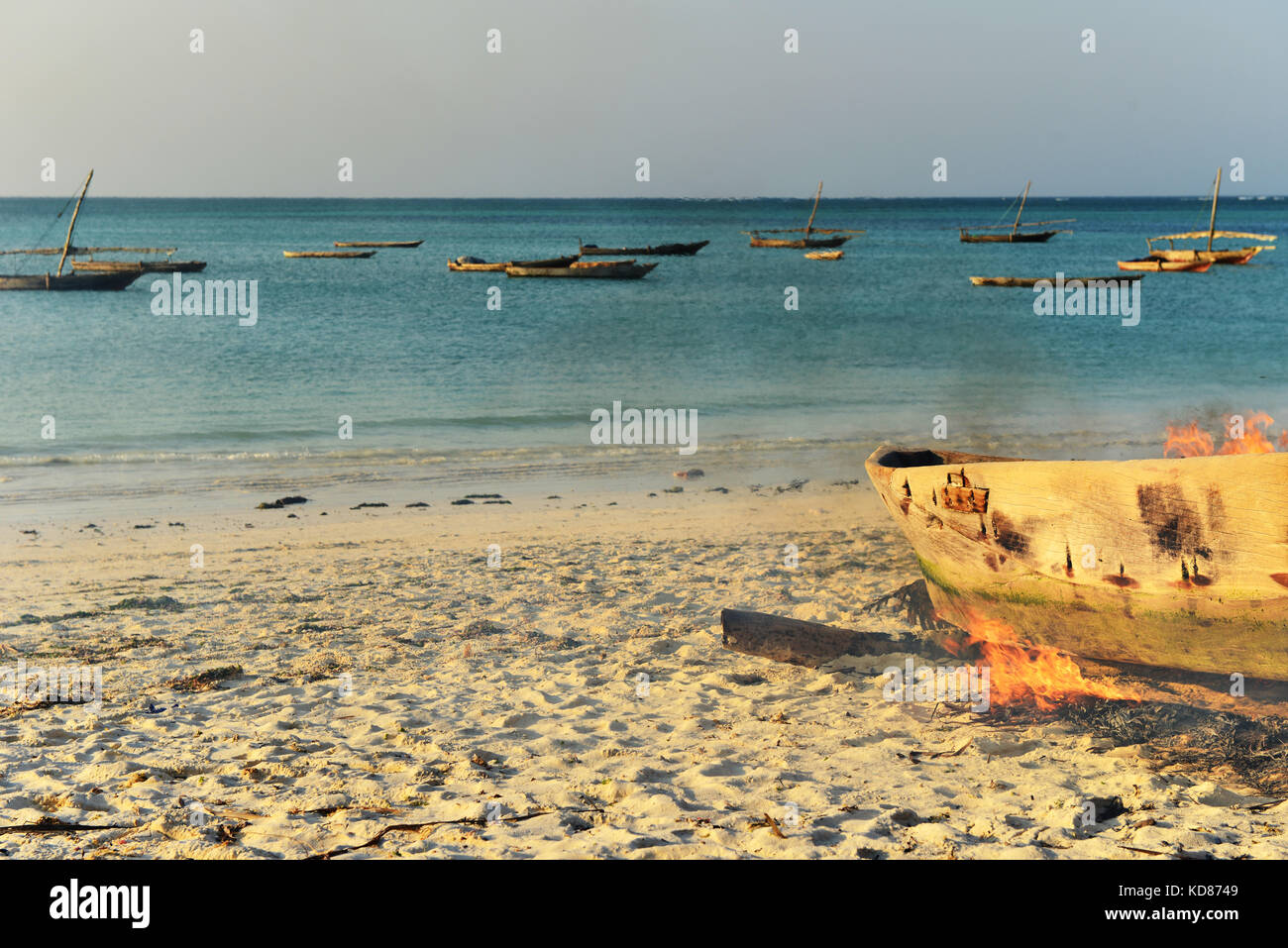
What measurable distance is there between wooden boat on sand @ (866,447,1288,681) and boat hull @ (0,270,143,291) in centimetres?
4760

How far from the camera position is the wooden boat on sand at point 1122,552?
17.0 feet

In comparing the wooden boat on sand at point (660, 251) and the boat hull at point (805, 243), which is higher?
the boat hull at point (805, 243)

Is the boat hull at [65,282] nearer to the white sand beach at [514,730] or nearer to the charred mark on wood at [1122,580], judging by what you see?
the white sand beach at [514,730]

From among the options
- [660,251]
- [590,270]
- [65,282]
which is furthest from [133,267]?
[660,251]

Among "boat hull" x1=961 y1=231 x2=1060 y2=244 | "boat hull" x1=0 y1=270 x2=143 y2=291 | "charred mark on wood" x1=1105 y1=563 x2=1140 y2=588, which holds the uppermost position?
"boat hull" x1=961 y1=231 x2=1060 y2=244

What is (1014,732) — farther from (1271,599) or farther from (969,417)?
(969,417)

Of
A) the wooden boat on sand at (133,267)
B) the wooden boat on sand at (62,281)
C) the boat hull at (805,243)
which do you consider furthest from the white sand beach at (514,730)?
the boat hull at (805,243)

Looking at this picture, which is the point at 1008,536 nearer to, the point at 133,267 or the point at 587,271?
the point at 587,271

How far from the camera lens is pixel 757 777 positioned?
5.41 metres

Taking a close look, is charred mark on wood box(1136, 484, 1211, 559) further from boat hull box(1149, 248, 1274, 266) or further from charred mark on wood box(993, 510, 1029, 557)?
boat hull box(1149, 248, 1274, 266)

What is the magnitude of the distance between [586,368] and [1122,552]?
23401mm

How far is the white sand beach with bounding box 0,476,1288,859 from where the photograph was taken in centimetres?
469

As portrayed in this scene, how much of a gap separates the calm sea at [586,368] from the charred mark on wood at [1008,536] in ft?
34.3

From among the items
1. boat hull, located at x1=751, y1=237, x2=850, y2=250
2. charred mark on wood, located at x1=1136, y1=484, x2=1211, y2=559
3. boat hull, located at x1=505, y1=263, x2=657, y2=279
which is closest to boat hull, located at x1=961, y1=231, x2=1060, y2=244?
boat hull, located at x1=751, y1=237, x2=850, y2=250
